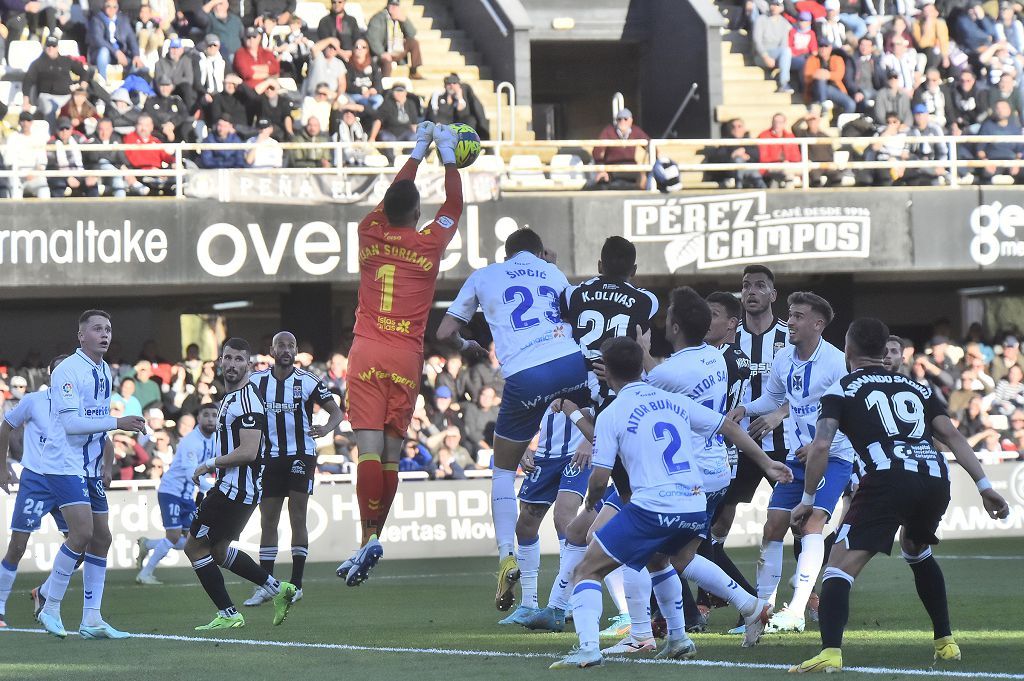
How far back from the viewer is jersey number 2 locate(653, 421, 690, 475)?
26.2 ft

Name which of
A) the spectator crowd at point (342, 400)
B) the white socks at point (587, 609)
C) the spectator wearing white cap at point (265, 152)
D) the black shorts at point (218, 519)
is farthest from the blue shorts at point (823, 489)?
the spectator wearing white cap at point (265, 152)

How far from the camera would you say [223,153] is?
23.3 m

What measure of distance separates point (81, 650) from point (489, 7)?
20.4m

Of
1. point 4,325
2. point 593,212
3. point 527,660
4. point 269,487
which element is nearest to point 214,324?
point 4,325

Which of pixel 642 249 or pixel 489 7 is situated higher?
pixel 489 7

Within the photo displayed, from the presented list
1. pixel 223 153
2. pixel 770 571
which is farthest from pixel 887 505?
pixel 223 153

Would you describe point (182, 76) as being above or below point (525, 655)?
above

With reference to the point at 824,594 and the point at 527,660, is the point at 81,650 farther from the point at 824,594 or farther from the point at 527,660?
the point at 824,594

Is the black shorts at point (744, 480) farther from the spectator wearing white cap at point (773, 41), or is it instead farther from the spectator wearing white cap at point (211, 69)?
the spectator wearing white cap at point (773, 41)

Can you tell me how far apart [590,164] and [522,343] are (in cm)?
1505

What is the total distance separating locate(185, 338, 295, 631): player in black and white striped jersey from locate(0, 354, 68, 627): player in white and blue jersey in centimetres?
127

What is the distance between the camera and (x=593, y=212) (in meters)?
23.8

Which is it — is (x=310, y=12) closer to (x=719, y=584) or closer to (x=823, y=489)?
(x=823, y=489)

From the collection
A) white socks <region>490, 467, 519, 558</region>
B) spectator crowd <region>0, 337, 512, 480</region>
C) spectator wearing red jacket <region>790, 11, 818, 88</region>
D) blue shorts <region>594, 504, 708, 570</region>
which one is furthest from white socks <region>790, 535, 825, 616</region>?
spectator wearing red jacket <region>790, 11, 818, 88</region>
